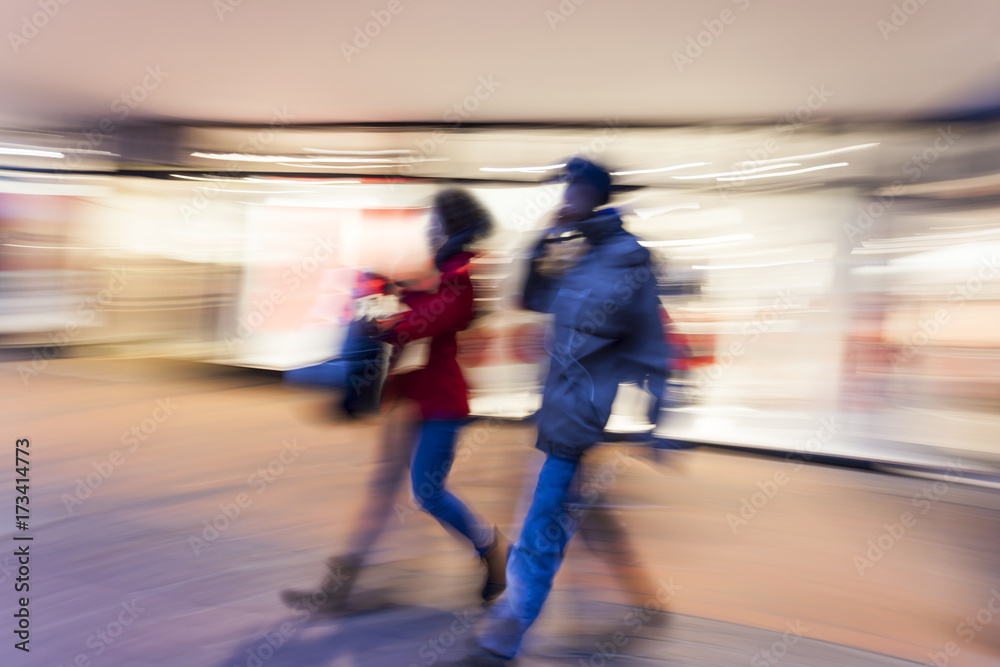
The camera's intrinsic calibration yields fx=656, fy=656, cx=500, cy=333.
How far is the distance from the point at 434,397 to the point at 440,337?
0.70 ft

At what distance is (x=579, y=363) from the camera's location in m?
1.92

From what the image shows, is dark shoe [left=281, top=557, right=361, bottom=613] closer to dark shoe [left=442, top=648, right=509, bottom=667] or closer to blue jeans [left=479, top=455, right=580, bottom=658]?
dark shoe [left=442, top=648, right=509, bottom=667]

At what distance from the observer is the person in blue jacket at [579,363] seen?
1.88 meters

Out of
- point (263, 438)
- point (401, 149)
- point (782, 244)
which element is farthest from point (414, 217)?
point (782, 244)

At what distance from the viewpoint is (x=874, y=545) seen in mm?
3578

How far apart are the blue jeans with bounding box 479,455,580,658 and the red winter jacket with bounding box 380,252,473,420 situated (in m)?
0.50

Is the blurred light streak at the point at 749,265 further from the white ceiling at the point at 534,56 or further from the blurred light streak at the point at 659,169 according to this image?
the white ceiling at the point at 534,56

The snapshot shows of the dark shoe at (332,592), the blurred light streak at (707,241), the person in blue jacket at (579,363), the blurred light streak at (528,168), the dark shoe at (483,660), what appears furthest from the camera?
the blurred light streak at (528,168)

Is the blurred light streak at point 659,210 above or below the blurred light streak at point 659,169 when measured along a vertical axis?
below

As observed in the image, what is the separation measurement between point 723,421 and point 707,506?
191 centimetres

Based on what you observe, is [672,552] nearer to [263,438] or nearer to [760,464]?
[760,464]

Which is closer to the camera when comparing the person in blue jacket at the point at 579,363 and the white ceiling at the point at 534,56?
the person in blue jacket at the point at 579,363

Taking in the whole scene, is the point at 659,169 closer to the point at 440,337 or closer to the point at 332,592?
the point at 440,337

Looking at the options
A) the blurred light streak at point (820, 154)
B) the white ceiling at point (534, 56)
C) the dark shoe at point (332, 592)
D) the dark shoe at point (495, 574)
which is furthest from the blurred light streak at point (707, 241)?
the dark shoe at point (332, 592)
